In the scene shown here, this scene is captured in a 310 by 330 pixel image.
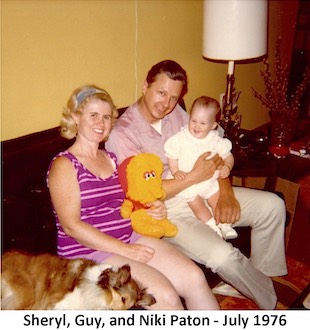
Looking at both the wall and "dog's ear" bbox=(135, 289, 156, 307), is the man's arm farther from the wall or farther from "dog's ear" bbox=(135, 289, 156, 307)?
the wall

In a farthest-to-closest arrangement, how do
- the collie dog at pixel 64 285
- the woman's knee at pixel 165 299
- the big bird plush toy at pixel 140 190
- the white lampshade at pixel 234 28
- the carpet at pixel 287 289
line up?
the white lampshade at pixel 234 28
the carpet at pixel 287 289
the big bird plush toy at pixel 140 190
the woman's knee at pixel 165 299
the collie dog at pixel 64 285

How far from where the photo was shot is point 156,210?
1741mm

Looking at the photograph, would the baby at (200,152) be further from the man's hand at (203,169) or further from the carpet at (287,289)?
the carpet at (287,289)

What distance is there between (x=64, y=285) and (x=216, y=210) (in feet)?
2.83

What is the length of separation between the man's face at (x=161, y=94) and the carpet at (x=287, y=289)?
1.02 meters

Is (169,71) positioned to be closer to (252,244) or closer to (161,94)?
(161,94)

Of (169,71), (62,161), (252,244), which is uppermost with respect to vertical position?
(169,71)

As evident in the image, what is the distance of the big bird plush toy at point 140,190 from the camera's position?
5.51ft

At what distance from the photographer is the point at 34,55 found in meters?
1.77

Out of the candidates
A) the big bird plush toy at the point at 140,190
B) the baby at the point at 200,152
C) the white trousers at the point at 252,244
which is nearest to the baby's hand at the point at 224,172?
the baby at the point at 200,152

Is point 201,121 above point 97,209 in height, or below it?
above

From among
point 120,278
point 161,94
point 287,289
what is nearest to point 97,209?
point 120,278
